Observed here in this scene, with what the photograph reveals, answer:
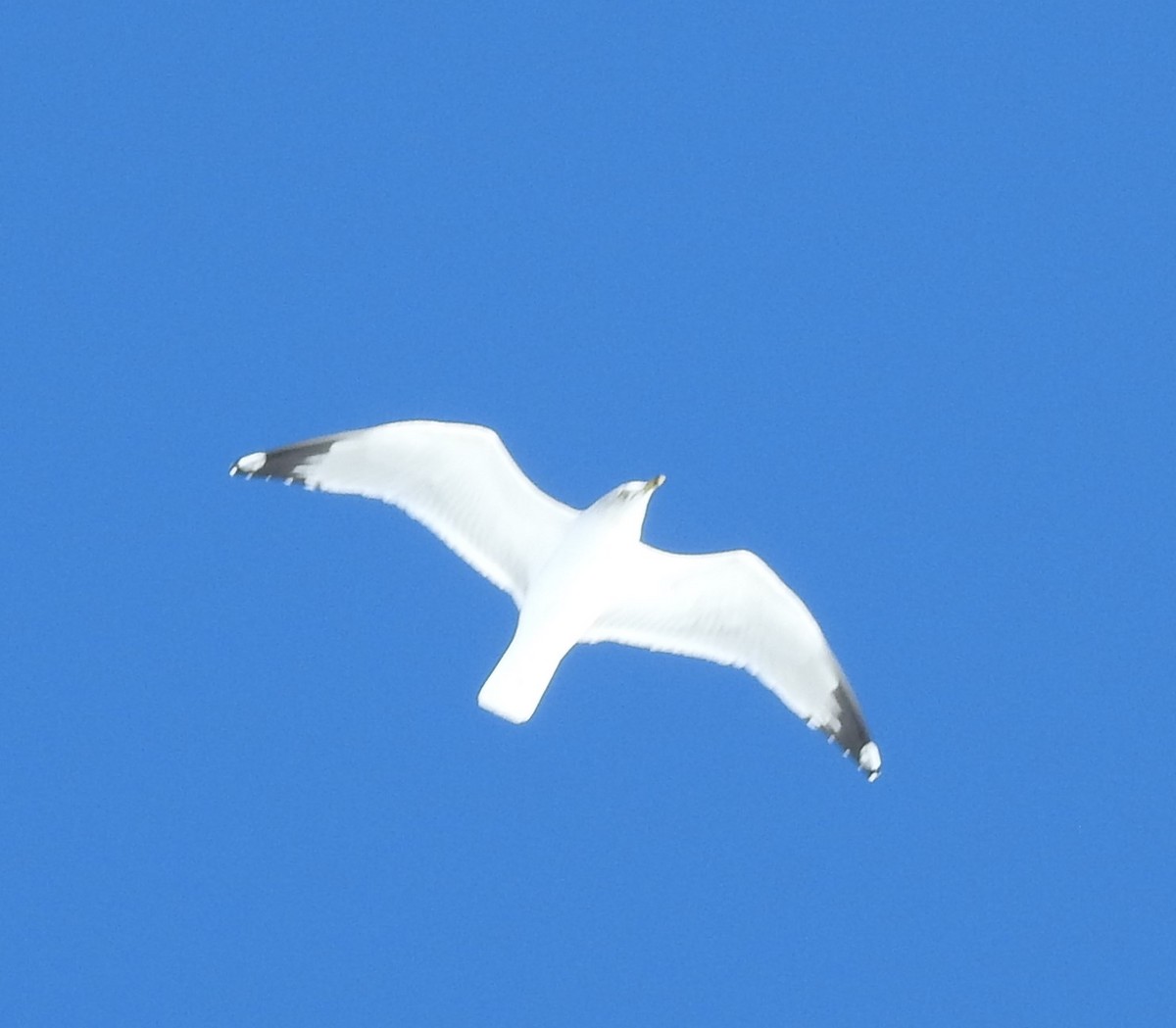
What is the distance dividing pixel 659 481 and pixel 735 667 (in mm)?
1147

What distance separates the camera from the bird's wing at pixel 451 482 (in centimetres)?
1132

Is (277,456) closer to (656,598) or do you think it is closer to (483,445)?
(483,445)

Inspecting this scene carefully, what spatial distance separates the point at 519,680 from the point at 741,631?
1.20 meters

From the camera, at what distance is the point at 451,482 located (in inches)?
452

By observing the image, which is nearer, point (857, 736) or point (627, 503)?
point (627, 503)

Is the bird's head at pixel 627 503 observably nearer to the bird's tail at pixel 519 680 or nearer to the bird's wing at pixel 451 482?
the bird's wing at pixel 451 482

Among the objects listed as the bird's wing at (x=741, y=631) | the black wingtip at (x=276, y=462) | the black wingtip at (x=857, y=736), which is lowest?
the black wingtip at (x=857, y=736)

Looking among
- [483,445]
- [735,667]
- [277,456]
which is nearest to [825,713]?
[735,667]

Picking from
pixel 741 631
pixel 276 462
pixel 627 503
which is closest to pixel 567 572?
pixel 627 503

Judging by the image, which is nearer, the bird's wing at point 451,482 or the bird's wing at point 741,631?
the bird's wing at point 451,482

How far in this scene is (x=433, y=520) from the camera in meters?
11.6

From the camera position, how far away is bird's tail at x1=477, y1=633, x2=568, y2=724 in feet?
37.1

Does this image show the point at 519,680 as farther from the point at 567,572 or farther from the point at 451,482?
the point at 451,482

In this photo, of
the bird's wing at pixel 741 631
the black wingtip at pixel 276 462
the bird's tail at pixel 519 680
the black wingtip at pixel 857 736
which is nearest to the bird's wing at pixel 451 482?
the black wingtip at pixel 276 462
